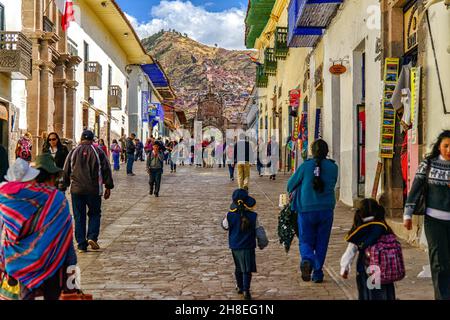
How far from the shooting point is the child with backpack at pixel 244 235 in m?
5.79

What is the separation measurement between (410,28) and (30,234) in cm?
758

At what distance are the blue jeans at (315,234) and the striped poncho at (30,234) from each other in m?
3.02

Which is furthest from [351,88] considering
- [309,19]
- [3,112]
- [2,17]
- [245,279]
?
[2,17]

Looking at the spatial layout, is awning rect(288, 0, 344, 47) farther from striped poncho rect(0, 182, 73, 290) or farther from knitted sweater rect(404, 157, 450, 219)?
striped poncho rect(0, 182, 73, 290)

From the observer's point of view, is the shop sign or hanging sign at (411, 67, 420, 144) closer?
hanging sign at (411, 67, 420, 144)

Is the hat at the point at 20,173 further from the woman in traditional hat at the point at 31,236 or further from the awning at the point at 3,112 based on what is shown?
the awning at the point at 3,112

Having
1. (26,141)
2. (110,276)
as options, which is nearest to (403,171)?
(110,276)

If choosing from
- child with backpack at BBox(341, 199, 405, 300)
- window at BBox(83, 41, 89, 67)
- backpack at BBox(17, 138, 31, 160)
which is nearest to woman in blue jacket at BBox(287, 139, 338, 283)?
→ child with backpack at BBox(341, 199, 405, 300)

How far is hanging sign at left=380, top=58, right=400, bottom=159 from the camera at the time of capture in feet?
32.7

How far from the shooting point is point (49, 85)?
75.1ft

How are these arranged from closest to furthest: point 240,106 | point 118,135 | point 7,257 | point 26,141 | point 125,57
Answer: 1. point 7,257
2. point 26,141
3. point 118,135
4. point 125,57
5. point 240,106

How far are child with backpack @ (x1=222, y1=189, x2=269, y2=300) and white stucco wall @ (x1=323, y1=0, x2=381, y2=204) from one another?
19.0 ft
